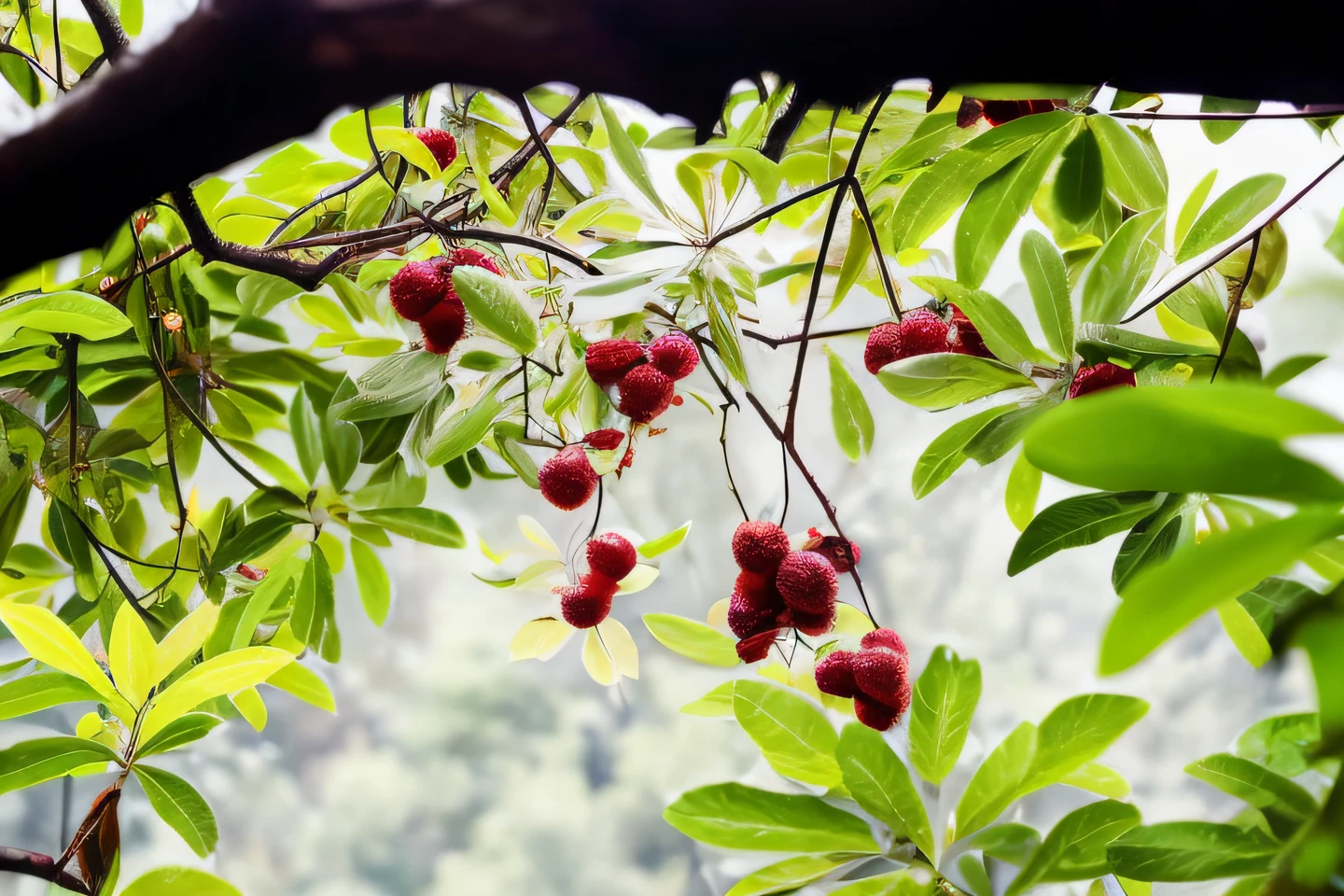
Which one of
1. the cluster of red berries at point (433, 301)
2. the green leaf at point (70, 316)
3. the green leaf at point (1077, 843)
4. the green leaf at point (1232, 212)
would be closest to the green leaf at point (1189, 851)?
the green leaf at point (1077, 843)

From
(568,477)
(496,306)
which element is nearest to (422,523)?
(568,477)

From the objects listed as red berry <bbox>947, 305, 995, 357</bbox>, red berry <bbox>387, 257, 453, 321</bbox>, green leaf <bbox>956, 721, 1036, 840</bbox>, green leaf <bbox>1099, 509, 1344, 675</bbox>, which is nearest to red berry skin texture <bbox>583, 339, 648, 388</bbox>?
red berry <bbox>387, 257, 453, 321</bbox>

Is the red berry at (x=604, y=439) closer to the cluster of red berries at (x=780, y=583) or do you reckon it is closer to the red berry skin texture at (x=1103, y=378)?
the cluster of red berries at (x=780, y=583)

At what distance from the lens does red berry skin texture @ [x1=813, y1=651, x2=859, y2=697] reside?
0.53m

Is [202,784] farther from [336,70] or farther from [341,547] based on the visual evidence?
[336,70]

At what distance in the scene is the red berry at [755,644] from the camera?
0.55m

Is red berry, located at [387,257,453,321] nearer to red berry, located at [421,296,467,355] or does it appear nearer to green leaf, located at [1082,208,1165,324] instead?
red berry, located at [421,296,467,355]

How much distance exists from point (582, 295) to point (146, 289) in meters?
0.35

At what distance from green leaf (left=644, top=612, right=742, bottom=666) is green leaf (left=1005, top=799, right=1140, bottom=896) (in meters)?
0.27

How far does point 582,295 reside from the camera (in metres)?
0.43

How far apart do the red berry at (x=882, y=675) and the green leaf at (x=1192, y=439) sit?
0.41 meters

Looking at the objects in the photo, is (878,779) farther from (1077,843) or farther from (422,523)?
(422,523)

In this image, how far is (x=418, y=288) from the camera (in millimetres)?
500

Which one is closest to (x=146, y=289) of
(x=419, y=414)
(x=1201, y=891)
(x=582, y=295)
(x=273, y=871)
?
(x=419, y=414)
